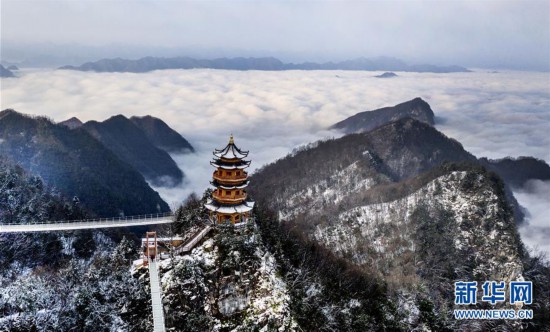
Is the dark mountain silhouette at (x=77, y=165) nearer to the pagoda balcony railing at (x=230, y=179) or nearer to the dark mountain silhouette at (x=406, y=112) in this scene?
the pagoda balcony railing at (x=230, y=179)

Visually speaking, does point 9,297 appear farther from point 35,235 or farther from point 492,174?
point 492,174

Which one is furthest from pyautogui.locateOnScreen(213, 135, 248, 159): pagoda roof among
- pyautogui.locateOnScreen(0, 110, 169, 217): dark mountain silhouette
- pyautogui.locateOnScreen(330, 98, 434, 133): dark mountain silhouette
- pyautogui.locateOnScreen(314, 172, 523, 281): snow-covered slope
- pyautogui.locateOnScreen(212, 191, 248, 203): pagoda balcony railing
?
pyautogui.locateOnScreen(330, 98, 434, 133): dark mountain silhouette

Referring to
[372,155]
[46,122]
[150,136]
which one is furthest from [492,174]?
[150,136]

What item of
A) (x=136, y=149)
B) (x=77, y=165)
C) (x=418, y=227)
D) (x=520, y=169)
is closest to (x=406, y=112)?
(x=520, y=169)

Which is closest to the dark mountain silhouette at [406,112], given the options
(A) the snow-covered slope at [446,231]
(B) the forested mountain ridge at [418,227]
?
(B) the forested mountain ridge at [418,227]

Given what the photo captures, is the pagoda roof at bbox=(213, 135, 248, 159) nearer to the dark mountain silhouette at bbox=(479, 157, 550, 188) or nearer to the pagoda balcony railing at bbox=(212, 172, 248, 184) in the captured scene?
the pagoda balcony railing at bbox=(212, 172, 248, 184)

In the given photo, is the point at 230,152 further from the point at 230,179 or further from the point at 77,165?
the point at 77,165

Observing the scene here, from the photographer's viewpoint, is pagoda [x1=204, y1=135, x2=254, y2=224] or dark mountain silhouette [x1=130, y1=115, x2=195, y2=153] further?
dark mountain silhouette [x1=130, y1=115, x2=195, y2=153]
